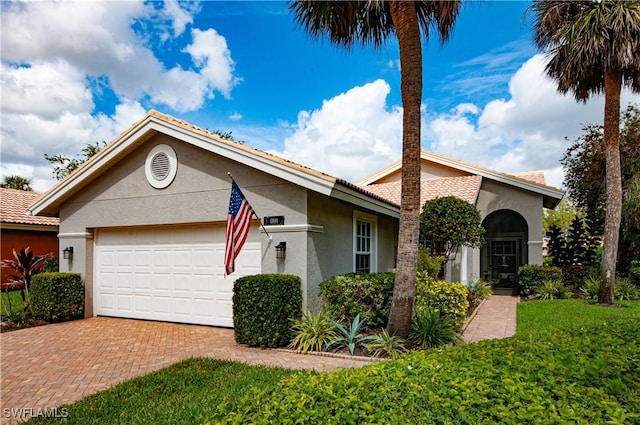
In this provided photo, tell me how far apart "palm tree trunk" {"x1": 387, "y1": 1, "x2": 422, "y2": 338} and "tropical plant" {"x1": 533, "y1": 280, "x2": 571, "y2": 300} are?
393 inches

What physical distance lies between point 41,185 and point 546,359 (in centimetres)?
4396

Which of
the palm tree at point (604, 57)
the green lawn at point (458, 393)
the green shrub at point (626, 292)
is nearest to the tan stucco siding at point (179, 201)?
the green lawn at point (458, 393)

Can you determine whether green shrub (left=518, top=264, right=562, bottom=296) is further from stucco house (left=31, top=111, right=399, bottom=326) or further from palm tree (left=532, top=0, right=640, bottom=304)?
stucco house (left=31, top=111, right=399, bottom=326)

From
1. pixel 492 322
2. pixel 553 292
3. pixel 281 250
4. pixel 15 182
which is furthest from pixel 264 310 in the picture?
pixel 15 182

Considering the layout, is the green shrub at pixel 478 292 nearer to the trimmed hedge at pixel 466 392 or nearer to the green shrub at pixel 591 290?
→ the green shrub at pixel 591 290

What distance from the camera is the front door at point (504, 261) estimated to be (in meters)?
18.4

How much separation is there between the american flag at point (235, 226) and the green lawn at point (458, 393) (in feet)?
10.4

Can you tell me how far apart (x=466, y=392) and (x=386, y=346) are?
446cm

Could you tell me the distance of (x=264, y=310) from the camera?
7852 millimetres

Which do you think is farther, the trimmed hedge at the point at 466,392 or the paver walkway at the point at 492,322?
the paver walkway at the point at 492,322

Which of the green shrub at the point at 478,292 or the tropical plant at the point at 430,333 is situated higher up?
the tropical plant at the point at 430,333

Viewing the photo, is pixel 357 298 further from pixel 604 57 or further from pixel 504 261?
pixel 504 261

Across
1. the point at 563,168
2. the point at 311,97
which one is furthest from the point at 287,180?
the point at 563,168

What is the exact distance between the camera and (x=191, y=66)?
41.0 feet
